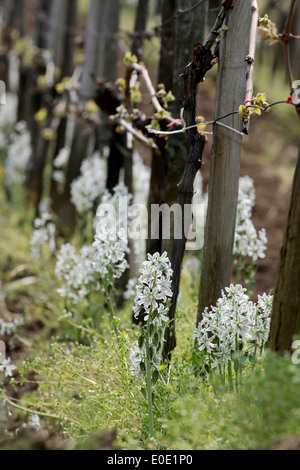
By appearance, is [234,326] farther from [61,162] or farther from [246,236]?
[61,162]

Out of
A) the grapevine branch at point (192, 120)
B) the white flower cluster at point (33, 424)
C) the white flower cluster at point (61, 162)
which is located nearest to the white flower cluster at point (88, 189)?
the white flower cluster at point (61, 162)

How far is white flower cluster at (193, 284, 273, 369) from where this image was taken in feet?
7.17

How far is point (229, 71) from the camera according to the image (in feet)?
8.23

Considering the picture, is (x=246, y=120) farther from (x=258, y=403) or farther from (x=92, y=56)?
(x=92, y=56)

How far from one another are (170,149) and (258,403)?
1753mm

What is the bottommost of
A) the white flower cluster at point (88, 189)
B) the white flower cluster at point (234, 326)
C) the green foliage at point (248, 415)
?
the green foliage at point (248, 415)

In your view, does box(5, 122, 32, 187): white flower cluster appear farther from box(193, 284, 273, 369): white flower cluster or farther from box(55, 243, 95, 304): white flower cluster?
box(193, 284, 273, 369): white flower cluster

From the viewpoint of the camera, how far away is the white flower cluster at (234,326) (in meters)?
2.19

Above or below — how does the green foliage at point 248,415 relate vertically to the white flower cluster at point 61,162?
below

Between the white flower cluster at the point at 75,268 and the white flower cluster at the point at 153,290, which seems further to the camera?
the white flower cluster at the point at 75,268

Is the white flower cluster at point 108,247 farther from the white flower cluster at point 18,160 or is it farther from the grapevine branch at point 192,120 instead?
the white flower cluster at point 18,160

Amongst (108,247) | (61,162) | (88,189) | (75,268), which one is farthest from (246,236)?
(61,162)

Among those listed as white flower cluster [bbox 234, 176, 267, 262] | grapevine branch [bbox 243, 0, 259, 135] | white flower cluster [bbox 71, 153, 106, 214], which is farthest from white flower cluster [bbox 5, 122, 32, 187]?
grapevine branch [bbox 243, 0, 259, 135]

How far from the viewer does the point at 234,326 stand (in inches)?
85.6
